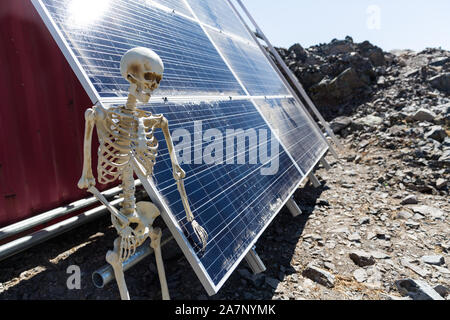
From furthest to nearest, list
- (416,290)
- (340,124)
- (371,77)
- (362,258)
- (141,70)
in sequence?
(371,77) → (340,124) → (362,258) → (416,290) → (141,70)

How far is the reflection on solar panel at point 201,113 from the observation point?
2.11 meters

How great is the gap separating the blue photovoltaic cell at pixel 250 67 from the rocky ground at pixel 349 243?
→ 2.25 metres

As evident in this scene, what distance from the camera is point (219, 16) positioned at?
5.92 m

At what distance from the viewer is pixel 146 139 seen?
6.27ft

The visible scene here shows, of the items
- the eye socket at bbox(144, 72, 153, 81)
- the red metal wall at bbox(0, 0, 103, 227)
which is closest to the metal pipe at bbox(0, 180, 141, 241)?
→ the red metal wall at bbox(0, 0, 103, 227)

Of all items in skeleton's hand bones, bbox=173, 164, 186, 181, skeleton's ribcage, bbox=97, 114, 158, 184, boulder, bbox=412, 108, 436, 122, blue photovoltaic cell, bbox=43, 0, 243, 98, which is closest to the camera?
skeleton's ribcage, bbox=97, 114, 158, 184

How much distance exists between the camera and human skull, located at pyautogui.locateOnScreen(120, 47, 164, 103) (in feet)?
5.62

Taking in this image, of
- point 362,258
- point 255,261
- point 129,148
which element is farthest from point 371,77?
point 129,148

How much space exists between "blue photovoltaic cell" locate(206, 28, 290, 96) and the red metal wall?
238 centimetres

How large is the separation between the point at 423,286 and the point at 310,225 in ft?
6.00

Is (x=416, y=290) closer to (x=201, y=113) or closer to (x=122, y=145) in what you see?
(x=201, y=113)

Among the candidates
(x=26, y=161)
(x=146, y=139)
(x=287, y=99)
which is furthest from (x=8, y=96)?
(x=287, y=99)

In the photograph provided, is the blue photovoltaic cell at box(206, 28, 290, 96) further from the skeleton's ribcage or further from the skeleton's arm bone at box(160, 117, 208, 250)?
the skeleton's ribcage

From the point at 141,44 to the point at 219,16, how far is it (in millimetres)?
3603
